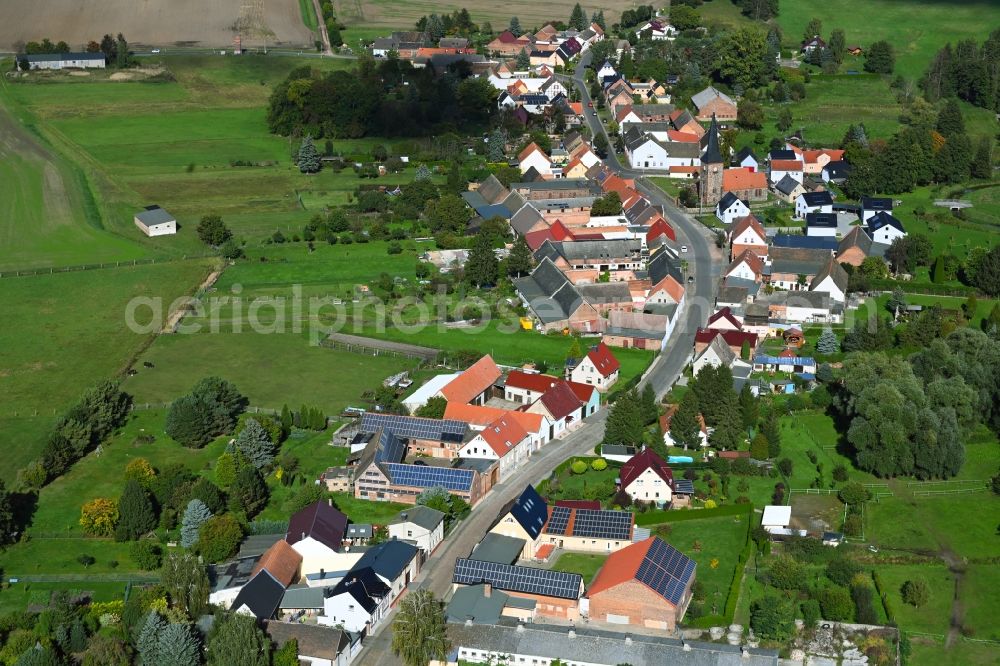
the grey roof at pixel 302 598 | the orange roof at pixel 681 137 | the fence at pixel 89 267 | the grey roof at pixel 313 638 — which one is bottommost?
the orange roof at pixel 681 137

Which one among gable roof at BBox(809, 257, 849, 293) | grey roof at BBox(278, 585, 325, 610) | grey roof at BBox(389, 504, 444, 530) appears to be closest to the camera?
grey roof at BBox(278, 585, 325, 610)

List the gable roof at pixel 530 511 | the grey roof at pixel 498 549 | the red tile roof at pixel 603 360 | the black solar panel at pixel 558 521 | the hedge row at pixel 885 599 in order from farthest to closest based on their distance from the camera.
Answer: the red tile roof at pixel 603 360 → the black solar panel at pixel 558 521 → the gable roof at pixel 530 511 → the grey roof at pixel 498 549 → the hedge row at pixel 885 599

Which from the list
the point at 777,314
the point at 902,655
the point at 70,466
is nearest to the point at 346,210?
the point at 777,314

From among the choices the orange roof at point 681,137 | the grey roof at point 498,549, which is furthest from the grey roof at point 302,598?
the orange roof at point 681,137

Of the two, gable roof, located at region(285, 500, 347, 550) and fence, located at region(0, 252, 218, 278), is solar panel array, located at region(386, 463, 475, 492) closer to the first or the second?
gable roof, located at region(285, 500, 347, 550)

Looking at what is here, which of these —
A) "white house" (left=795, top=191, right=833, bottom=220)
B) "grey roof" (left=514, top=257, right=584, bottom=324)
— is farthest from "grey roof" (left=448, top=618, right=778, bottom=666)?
"white house" (left=795, top=191, right=833, bottom=220)

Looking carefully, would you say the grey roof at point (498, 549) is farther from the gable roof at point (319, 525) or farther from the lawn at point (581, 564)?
the gable roof at point (319, 525)
